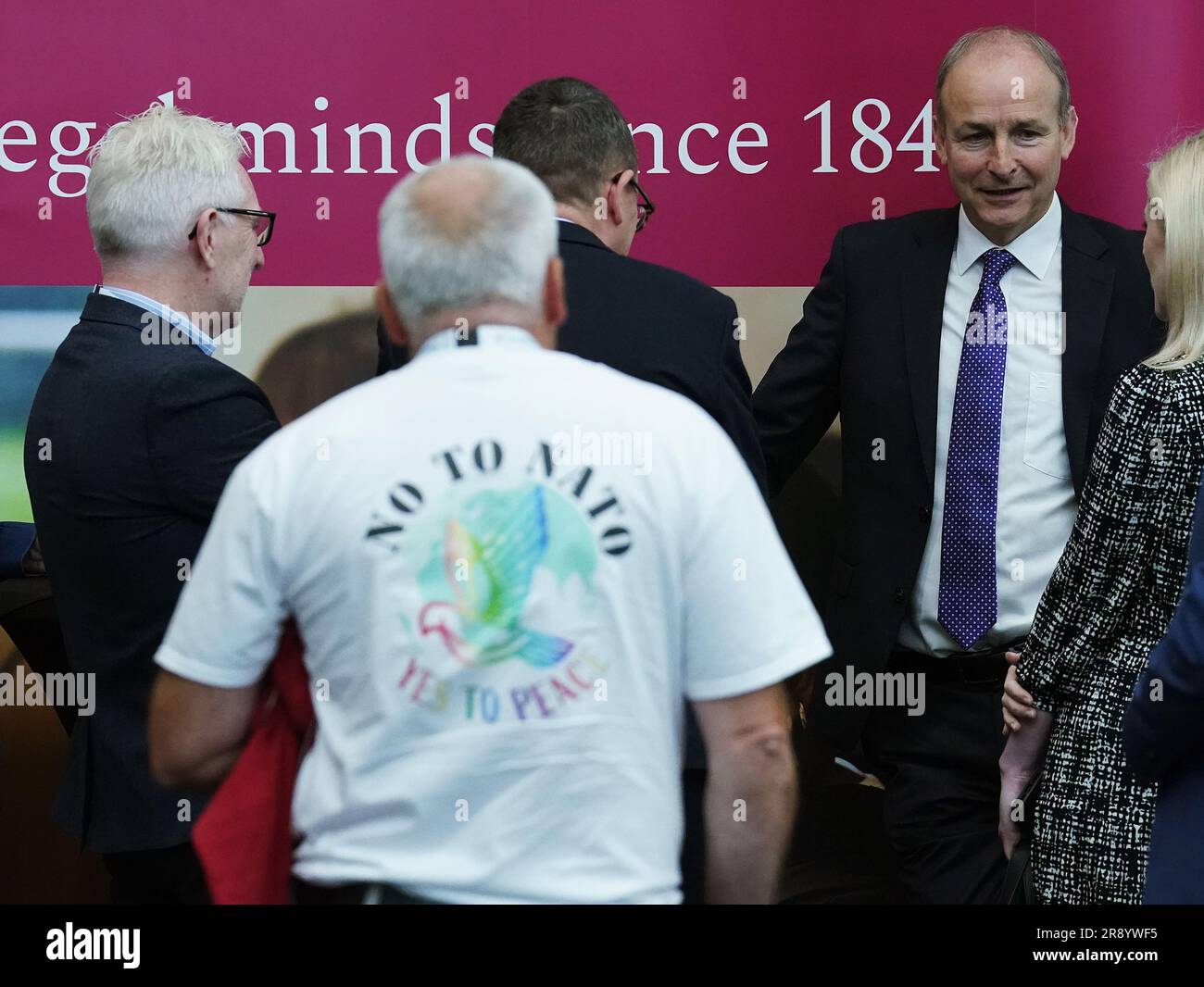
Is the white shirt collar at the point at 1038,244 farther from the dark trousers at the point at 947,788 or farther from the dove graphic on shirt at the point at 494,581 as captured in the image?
the dove graphic on shirt at the point at 494,581

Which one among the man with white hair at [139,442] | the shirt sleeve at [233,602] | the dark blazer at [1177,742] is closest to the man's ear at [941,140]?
A: the dark blazer at [1177,742]

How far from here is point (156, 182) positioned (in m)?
2.68

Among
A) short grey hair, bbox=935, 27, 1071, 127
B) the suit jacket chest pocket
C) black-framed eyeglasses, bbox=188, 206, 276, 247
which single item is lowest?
the suit jacket chest pocket

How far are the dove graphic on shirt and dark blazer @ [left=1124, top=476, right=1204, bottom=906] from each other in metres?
0.81

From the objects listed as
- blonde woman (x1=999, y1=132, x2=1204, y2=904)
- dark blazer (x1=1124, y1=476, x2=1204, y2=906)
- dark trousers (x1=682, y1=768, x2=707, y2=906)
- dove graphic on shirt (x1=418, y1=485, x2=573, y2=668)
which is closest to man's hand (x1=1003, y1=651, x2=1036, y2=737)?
blonde woman (x1=999, y1=132, x2=1204, y2=904)

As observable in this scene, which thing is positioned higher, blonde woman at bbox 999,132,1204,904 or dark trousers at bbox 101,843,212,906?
blonde woman at bbox 999,132,1204,904

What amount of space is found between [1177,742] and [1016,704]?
49 cm

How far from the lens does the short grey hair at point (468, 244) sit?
1.82 m

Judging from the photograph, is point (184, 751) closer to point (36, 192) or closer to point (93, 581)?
point (93, 581)

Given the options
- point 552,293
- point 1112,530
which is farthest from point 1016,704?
point 552,293

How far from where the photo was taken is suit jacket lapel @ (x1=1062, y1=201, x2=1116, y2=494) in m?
3.11

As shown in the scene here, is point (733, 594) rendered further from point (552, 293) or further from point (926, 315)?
point (926, 315)

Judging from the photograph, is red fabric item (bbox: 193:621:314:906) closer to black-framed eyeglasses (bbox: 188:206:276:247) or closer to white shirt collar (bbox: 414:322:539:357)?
white shirt collar (bbox: 414:322:539:357)

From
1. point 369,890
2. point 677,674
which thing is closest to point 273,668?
point 369,890
